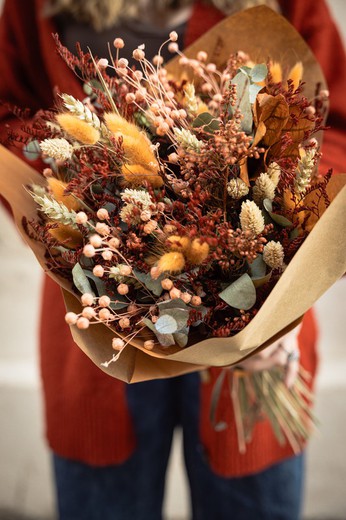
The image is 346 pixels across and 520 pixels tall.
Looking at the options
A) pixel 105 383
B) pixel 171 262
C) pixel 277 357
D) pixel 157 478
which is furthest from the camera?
pixel 157 478

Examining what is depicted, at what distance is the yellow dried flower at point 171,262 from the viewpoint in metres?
0.49

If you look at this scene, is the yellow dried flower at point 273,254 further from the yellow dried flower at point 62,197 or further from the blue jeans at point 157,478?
→ the blue jeans at point 157,478

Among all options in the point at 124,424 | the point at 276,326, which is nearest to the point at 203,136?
the point at 276,326

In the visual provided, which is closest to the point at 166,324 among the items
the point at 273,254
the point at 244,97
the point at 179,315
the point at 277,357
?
the point at 179,315

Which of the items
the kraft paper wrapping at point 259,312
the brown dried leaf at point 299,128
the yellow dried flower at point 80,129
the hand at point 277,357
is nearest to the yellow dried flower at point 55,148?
the yellow dried flower at point 80,129

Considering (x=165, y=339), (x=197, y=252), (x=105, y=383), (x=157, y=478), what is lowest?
(x=157, y=478)

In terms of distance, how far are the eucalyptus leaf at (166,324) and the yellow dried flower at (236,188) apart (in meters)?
0.13

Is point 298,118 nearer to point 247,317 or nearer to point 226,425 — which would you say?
point 247,317

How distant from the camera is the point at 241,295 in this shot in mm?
540

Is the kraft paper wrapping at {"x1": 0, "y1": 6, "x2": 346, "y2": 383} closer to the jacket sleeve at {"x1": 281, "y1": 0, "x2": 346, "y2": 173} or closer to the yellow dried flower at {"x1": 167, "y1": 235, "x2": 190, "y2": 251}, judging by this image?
the yellow dried flower at {"x1": 167, "y1": 235, "x2": 190, "y2": 251}

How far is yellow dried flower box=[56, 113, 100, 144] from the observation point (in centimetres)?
52

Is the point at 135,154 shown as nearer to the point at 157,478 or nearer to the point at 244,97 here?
the point at 244,97

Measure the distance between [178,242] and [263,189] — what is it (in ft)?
0.34

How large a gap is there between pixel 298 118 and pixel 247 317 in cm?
20
